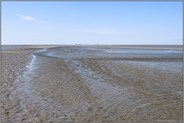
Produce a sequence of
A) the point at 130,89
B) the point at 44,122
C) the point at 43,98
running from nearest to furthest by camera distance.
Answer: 1. the point at 44,122
2. the point at 43,98
3. the point at 130,89

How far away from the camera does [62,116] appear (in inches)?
301

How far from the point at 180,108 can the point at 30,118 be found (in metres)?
4.68

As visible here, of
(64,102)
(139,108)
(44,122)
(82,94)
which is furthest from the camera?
(82,94)

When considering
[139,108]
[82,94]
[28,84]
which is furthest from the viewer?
[28,84]

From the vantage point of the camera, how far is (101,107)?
8.63 meters

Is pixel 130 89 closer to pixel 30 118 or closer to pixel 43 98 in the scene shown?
pixel 43 98

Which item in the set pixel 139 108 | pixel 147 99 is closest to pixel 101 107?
pixel 139 108

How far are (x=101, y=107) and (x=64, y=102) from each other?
1.39m

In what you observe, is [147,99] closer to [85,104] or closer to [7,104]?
[85,104]

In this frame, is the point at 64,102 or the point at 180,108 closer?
the point at 180,108

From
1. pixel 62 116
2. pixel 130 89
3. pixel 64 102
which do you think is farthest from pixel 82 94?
pixel 62 116

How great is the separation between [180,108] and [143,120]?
1925 millimetres

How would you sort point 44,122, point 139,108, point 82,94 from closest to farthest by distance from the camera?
point 44,122, point 139,108, point 82,94

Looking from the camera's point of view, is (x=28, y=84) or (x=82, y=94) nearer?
(x=82, y=94)
